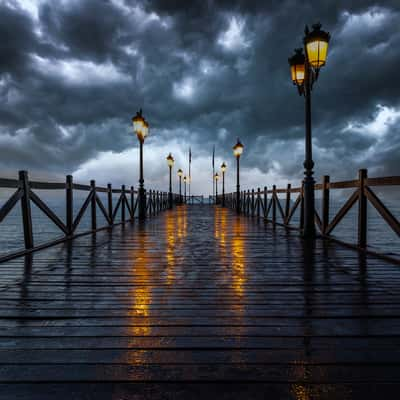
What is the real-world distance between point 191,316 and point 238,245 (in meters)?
3.92

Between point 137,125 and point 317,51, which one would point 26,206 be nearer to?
point 317,51

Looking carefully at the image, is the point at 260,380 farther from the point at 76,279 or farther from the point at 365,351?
the point at 76,279

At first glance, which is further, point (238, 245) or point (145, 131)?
point (145, 131)

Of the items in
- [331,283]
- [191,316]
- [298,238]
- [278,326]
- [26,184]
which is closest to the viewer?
[278,326]

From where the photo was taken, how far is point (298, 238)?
733 centimetres

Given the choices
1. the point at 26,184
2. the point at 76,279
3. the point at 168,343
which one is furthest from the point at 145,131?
the point at 168,343

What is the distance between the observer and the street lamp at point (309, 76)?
6.68m

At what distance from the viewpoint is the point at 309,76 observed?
7477 mm

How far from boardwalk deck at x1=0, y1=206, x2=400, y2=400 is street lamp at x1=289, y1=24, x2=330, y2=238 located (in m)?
→ 3.09

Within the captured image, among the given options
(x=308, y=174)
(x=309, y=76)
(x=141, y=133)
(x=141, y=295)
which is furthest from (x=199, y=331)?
(x=141, y=133)

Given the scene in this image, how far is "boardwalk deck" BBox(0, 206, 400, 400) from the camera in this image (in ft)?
5.38

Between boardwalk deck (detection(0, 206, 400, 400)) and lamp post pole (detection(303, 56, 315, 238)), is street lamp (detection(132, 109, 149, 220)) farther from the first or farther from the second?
boardwalk deck (detection(0, 206, 400, 400))

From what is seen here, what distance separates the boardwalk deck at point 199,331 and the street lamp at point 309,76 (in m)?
3.09

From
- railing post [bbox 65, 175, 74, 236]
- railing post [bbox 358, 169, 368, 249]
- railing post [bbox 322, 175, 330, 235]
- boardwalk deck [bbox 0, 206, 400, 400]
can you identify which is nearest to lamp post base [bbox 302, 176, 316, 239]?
railing post [bbox 322, 175, 330, 235]
